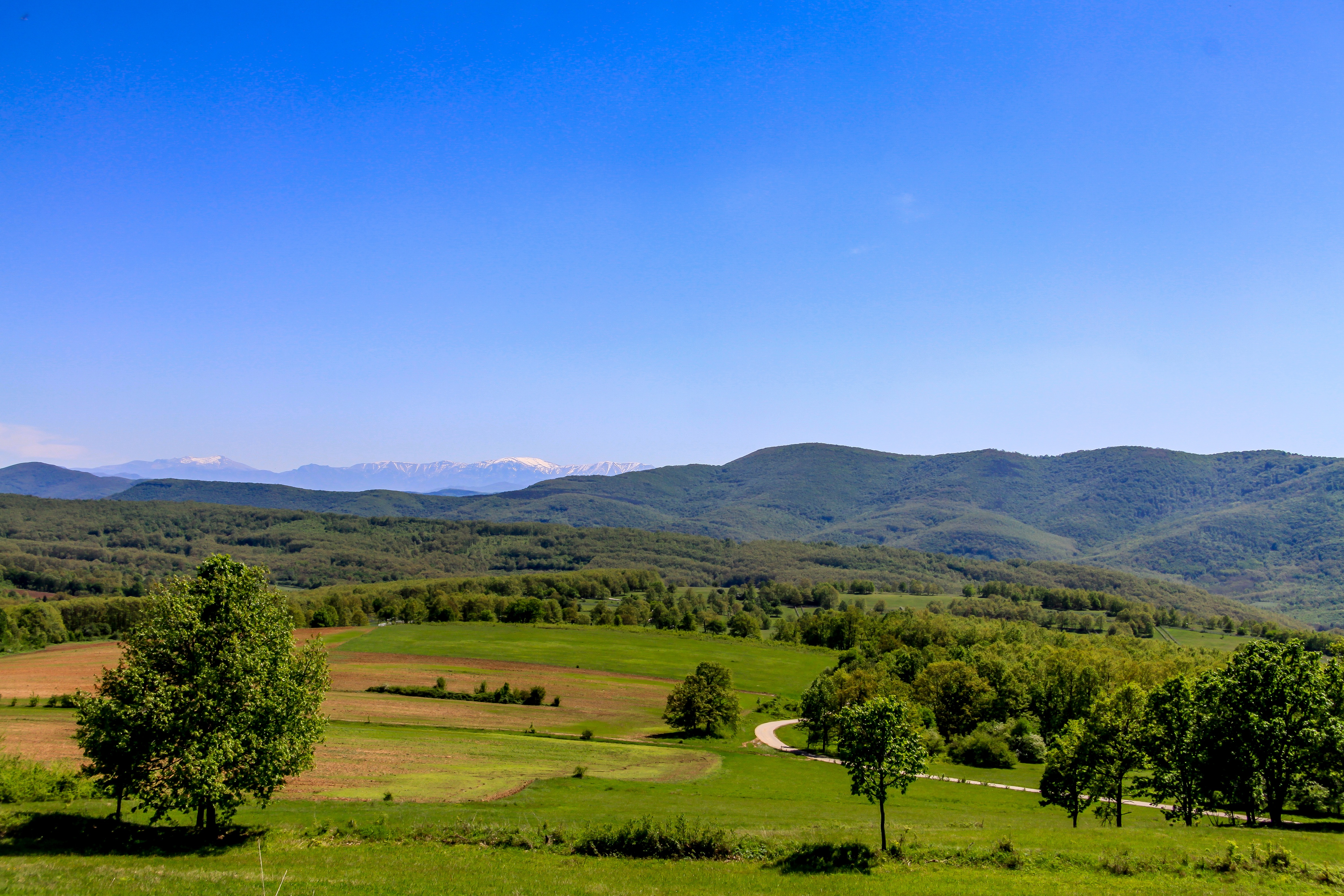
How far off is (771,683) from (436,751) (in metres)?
A: 66.9

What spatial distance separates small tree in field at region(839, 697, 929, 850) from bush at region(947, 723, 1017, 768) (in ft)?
158

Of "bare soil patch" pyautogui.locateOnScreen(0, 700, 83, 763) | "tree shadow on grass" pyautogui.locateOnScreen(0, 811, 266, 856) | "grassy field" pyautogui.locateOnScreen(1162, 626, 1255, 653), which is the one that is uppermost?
"tree shadow on grass" pyautogui.locateOnScreen(0, 811, 266, 856)

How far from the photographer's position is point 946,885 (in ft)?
83.8

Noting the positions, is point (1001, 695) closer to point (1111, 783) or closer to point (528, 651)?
point (1111, 783)

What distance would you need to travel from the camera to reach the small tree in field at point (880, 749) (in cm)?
2969

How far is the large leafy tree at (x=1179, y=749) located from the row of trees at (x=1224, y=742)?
48mm

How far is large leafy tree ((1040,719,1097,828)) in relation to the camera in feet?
125

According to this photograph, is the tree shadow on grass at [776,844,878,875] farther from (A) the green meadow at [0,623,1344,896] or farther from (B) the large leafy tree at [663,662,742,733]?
(B) the large leafy tree at [663,662,742,733]

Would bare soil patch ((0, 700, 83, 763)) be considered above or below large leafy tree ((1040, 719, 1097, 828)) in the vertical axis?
below

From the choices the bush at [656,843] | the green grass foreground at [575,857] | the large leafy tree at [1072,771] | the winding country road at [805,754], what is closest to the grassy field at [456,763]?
the green grass foreground at [575,857]

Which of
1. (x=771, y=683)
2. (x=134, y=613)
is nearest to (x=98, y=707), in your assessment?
(x=771, y=683)

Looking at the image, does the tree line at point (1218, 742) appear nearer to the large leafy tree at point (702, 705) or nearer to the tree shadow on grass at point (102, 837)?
the tree shadow on grass at point (102, 837)

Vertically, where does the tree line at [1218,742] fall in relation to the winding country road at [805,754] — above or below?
above

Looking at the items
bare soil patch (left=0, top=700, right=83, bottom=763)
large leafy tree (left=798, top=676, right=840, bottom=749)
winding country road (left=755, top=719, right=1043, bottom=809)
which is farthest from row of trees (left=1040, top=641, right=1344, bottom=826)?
bare soil patch (left=0, top=700, right=83, bottom=763)
